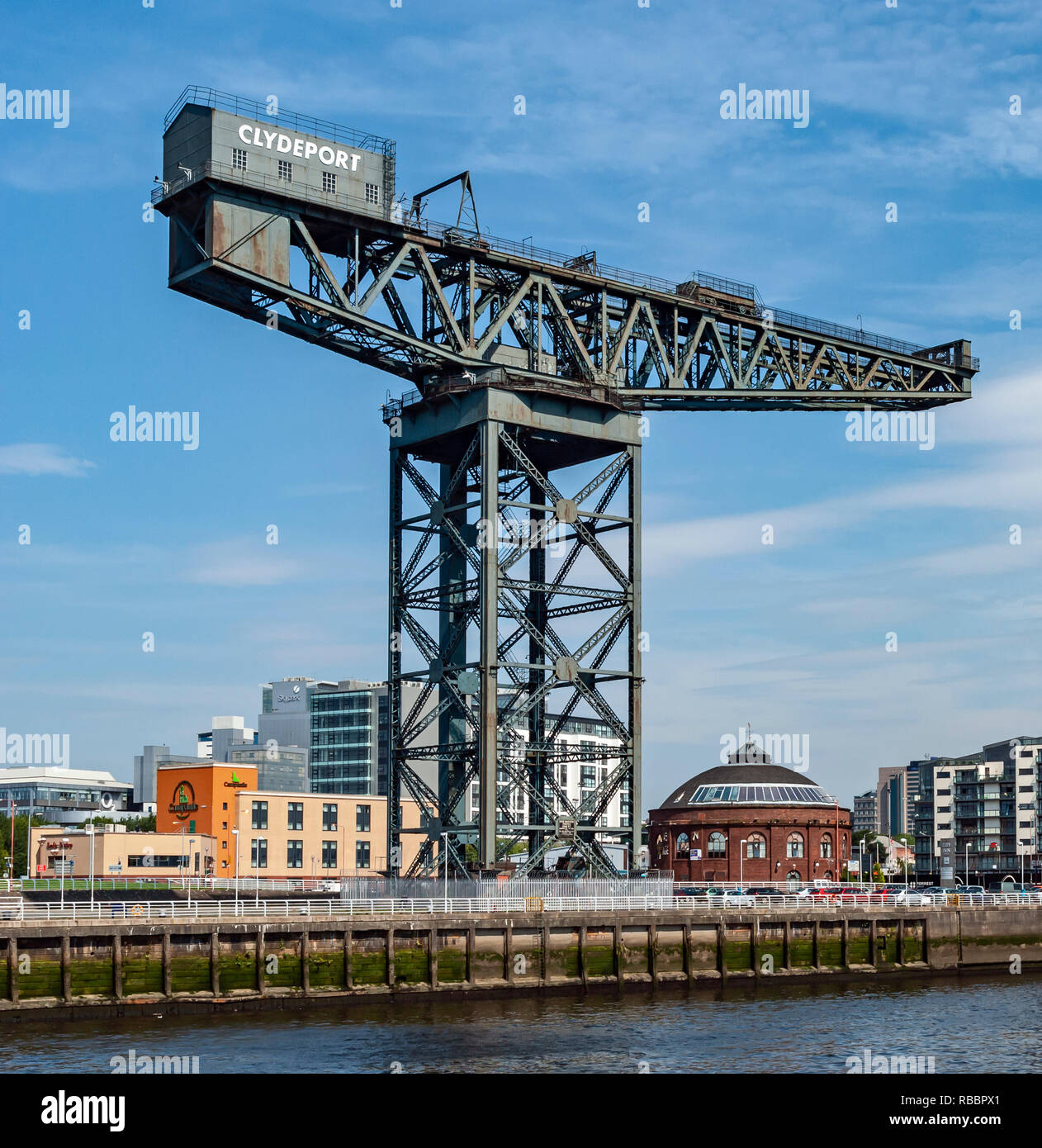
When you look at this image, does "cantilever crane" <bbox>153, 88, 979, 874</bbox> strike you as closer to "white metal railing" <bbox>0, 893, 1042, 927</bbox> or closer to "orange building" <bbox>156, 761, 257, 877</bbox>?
"white metal railing" <bbox>0, 893, 1042, 927</bbox>

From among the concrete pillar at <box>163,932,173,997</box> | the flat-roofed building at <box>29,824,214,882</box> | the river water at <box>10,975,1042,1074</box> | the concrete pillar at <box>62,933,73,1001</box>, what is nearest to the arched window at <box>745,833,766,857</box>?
the flat-roofed building at <box>29,824,214,882</box>

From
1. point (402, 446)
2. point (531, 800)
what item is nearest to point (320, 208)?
point (402, 446)

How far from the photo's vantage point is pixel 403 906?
68.9m

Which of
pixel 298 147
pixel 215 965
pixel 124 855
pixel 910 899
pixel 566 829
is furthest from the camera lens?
pixel 124 855

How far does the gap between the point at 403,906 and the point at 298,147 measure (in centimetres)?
3481

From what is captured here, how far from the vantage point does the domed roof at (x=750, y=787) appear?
148 meters

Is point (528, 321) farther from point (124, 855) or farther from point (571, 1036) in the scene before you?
point (124, 855)

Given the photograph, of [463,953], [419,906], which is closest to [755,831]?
[419,906]

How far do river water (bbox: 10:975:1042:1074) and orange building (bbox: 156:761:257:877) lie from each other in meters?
84.2

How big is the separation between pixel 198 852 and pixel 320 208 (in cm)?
8569

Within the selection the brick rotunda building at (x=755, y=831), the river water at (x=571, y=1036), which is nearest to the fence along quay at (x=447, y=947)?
the river water at (x=571, y=1036)

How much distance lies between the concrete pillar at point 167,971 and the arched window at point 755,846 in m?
96.2

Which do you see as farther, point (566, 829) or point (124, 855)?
point (124, 855)

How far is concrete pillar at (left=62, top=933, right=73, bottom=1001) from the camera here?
5469cm
